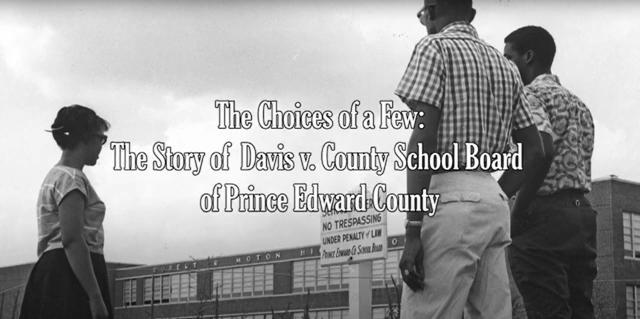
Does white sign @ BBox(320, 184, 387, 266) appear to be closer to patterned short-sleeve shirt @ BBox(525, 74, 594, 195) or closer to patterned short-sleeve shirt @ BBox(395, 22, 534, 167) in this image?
patterned short-sleeve shirt @ BBox(525, 74, 594, 195)

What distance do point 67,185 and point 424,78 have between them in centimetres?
156

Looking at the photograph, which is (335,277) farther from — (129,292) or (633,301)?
(129,292)

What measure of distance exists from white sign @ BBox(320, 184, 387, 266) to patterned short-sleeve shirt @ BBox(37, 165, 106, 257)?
23236 mm

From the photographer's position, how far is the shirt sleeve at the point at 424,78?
3.27m

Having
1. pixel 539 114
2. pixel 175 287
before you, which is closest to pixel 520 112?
pixel 539 114

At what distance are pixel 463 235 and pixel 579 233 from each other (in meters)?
1.28

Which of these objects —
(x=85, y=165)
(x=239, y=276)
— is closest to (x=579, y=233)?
(x=85, y=165)

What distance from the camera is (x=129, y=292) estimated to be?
76188 mm

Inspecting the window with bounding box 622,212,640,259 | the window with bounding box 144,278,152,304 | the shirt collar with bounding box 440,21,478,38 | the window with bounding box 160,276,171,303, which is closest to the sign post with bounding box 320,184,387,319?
the window with bounding box 622,212,640,259

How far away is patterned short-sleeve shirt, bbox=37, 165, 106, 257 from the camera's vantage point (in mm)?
4008

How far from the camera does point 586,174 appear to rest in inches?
175

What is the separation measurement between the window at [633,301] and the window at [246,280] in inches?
1033

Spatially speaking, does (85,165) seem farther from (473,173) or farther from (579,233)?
(579,233)

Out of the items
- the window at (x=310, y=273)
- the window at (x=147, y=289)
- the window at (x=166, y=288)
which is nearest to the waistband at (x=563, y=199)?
the window at (x=310, y=273)
